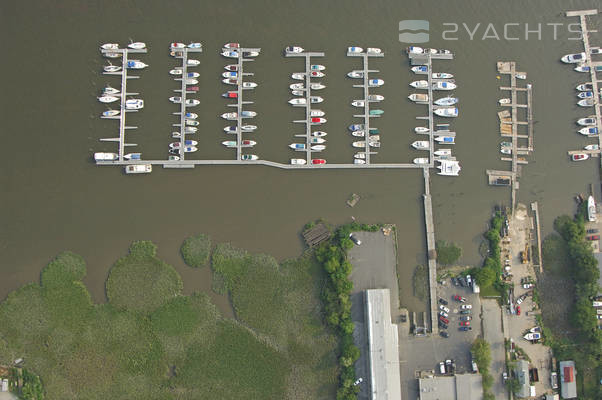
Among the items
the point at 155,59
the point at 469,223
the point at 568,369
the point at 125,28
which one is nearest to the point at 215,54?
the point at 155,59

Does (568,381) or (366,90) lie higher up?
(366,90)

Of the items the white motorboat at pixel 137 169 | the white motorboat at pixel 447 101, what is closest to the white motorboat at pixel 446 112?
the white motorboat at pixel 447 101

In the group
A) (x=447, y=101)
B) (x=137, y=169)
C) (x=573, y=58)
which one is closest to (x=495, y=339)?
(x=447, y=101)

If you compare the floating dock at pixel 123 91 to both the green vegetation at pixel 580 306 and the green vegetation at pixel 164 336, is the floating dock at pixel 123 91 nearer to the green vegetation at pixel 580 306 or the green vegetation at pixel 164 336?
the green vegetation at pixel 164 336

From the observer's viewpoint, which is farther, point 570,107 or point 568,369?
point 570,107

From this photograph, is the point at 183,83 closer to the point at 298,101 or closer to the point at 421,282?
the point at 298,101

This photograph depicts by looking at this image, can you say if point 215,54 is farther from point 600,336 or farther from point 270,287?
point 600,336

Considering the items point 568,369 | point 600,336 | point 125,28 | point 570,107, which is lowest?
point 568,369

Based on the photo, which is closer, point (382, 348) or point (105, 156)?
point (382, 348)
